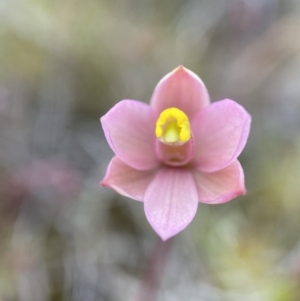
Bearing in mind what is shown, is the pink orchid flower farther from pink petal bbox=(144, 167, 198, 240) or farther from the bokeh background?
the bokeh background

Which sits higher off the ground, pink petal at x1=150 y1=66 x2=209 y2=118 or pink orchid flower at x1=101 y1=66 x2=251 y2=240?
pink petal at x1=150 y1=66 x2=209 y2=118

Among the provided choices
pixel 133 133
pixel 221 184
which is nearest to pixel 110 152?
pixel 133 133

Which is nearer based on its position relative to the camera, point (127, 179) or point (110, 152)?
point (127, 179)

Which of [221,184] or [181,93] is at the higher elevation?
[181,93]

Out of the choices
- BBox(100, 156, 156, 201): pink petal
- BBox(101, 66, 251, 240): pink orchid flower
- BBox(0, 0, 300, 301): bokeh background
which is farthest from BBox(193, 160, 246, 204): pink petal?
BBox(0, 0, 300, 301): bokeh background

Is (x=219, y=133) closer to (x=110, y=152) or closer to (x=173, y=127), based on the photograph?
(x=173, y=127)

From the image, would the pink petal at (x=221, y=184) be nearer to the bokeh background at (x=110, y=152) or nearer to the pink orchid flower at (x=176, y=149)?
the pink orchid flower at (x=176, y=149)
